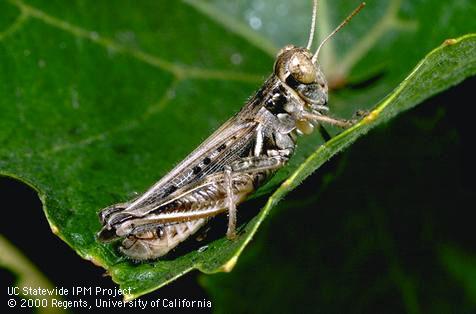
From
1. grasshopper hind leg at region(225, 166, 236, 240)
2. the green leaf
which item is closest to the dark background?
the green leaf

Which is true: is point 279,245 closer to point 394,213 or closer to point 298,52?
point 394,213

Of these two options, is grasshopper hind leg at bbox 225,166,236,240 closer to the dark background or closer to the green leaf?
the green leaf

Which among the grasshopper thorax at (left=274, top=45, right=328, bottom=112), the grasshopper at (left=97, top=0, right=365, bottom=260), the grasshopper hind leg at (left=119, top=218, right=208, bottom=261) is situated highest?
the grasshopper thorax at (left=274, top=45, right=328, bottom=112)

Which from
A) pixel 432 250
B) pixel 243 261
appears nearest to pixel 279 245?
pixel 243 261

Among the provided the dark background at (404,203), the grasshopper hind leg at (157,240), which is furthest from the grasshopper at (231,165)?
the dark background at (404,203)

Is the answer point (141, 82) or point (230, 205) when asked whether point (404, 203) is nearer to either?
point (230, 205)

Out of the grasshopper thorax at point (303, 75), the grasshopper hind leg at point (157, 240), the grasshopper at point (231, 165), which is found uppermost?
the grasshopper thorax at point (303, 75)

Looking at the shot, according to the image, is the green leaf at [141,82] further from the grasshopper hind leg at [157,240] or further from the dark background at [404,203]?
the dark background at [404,203]
